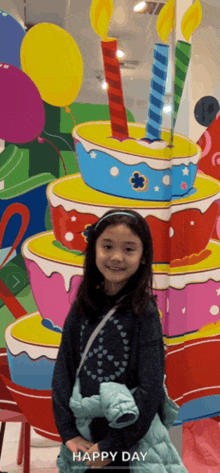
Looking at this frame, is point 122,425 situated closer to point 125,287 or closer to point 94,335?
point 94,335

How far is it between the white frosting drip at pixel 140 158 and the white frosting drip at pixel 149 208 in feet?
0.38

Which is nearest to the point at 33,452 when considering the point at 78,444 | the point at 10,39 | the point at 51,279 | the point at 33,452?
the point at 33,452

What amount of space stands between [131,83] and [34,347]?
1.34 m

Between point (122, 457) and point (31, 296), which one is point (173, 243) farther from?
point (122, 457)

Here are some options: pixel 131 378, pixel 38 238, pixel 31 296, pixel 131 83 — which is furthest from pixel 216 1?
pixel 131 378

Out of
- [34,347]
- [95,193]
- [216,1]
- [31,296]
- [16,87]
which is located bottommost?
[34,347]

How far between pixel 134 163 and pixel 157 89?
0.38 metres

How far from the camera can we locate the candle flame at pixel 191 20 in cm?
191

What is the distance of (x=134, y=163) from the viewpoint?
6.26 feet

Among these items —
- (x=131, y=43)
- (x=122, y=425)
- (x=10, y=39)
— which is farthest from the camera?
(x=131, y=43)

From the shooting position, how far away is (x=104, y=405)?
982 mm

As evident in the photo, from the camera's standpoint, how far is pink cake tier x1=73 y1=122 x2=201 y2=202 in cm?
188

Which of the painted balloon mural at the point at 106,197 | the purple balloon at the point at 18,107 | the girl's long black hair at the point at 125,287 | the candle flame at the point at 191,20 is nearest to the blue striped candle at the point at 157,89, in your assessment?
the painted balloon mural at the point at 106,197

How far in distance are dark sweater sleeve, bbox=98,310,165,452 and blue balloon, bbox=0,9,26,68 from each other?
4.55ft
